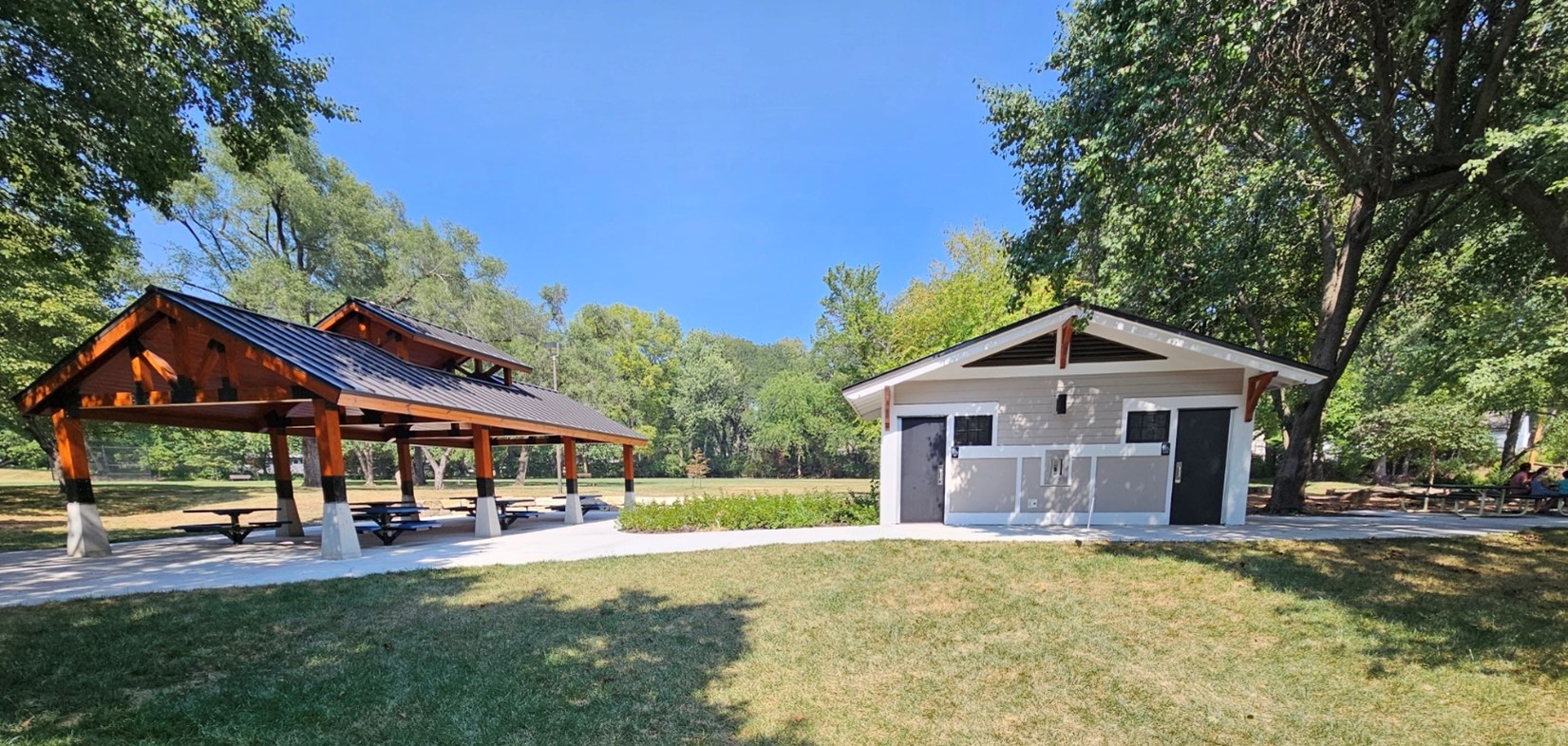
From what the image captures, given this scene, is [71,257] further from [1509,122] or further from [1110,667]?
[1509,122]

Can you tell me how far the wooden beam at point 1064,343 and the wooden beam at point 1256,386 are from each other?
3.07 meters

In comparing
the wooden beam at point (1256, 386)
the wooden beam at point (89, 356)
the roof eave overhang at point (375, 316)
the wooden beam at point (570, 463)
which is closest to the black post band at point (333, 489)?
the wooden beam at point (89, 356)

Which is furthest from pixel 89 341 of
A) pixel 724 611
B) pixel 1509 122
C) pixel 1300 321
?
pixel 1300 321

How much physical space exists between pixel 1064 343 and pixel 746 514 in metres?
6.60

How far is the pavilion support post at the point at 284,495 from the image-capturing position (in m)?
10.2

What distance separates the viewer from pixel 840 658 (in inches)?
Result: 160

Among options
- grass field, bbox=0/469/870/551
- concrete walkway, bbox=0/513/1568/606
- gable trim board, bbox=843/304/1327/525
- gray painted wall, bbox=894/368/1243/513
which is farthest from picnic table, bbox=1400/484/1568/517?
grass field, bbox=0/469/870/551

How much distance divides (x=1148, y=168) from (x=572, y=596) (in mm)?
7772

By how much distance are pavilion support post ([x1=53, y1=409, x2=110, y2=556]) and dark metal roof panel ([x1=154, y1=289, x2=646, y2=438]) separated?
9.92 ft

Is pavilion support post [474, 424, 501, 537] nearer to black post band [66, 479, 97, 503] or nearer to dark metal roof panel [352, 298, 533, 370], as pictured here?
dark metal roof panel [352, 298, 533, 370]

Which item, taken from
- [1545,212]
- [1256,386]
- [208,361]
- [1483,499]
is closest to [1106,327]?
[1256,386]

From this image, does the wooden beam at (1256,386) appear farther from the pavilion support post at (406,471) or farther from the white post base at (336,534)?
the pavilion support post at (406,471)

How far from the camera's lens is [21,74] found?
7.03 metres

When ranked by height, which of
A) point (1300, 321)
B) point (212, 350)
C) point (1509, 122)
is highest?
point (1509, 122)
